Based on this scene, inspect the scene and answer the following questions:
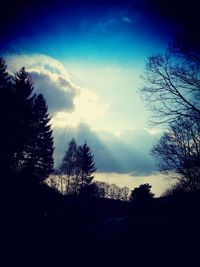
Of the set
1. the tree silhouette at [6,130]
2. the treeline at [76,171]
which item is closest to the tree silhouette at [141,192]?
the treeline at [76,171]

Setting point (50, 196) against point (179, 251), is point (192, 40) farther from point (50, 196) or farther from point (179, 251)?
point (50, 196)

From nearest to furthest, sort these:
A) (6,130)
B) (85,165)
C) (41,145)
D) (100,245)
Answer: (100,245), (6,130), (41,145), (85,165)

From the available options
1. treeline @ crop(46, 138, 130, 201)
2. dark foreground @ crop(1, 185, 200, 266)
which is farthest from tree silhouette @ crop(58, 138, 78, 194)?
dark foreground @ crop(1, 185, 200, 266)

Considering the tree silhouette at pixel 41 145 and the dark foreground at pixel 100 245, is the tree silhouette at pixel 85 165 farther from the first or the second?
the dark foreground at pixel 100 245

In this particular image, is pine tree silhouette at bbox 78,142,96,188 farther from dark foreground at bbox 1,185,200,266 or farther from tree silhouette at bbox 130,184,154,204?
dark foreground at bbox 1,185,200,266

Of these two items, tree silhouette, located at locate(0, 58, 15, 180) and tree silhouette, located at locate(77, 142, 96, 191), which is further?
tree silhouette, located at locate(77, 142, 96, 191)

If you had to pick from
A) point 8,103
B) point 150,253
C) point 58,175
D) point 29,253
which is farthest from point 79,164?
point 150,253

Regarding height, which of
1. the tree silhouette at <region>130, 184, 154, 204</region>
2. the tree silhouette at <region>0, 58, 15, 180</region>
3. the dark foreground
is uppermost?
the tree silhouette at <region>0, 58, 15, 180</region>

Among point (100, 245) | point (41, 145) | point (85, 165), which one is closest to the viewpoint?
point (100, 245)

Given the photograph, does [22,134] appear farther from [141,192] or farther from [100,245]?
[141,192]

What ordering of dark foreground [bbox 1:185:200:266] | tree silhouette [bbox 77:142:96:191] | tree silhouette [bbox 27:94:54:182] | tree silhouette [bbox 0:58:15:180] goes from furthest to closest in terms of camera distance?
tree silhouette [bbox 77:142:96:191]
tree silhouette [bbox 27:94:54:182]
tree silhouette [bbox 0:58:15:180]
dark foreground [bbox 1:185:200:266]

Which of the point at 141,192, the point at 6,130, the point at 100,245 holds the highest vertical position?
the point at 6,130

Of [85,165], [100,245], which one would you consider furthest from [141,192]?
[100,245]

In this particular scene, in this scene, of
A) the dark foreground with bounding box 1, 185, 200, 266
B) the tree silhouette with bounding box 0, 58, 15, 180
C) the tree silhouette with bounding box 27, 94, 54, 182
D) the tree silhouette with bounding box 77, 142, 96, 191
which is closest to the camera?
the dark foreground with bounding box 1, 185, 200, 266
